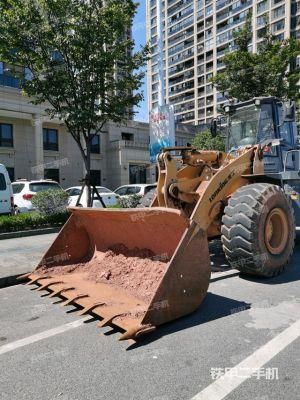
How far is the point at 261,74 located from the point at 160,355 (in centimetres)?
1703

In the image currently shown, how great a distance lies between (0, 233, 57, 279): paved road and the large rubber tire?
11.2 feet

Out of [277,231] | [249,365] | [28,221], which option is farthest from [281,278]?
[28,221]

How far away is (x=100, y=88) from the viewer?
11.8m

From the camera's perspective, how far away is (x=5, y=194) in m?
12.7

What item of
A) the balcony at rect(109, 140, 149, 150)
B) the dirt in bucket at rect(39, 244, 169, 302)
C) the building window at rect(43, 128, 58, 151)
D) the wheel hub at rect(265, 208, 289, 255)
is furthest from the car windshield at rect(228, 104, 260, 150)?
the balcony at rect(109, 140, 149, 150)

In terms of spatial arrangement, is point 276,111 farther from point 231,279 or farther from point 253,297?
point 253,297

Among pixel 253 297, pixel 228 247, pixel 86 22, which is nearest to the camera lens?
pixel 253 297

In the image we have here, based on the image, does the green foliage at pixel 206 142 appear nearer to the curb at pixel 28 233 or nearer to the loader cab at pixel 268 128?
the curb at pixel 28 233

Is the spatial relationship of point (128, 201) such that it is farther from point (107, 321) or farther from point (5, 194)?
point (107, 321)

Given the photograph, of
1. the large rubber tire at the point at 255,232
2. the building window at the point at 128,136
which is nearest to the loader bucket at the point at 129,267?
the large rubber tire at the point at 255,232

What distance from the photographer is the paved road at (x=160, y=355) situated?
304 centimetres

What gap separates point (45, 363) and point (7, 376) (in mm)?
339

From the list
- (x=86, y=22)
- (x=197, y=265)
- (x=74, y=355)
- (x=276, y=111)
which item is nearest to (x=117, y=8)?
(x=86, y=22)

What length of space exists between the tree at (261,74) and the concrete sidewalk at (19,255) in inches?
469
